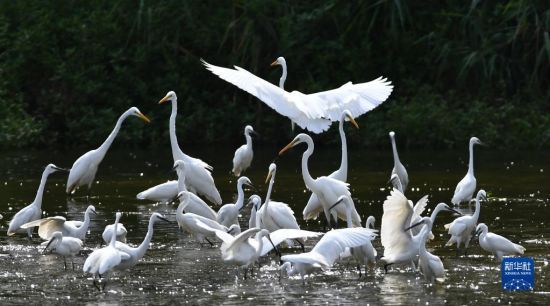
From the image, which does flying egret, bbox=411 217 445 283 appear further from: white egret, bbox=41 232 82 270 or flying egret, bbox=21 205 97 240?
flying egret, bbox=21 205 97 240

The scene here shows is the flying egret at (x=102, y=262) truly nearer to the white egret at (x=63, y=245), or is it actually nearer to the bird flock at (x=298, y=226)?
the bird flock at (x=298, y=226)

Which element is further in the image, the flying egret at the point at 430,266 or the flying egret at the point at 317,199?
the flying egret at the point at 317,199

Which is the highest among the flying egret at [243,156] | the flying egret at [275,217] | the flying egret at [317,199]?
the flying egret at [243,156]

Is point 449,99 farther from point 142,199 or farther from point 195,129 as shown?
point 142,199

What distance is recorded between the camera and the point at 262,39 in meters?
23.8

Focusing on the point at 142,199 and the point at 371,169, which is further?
the point at 371,169

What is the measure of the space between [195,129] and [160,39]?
206cm

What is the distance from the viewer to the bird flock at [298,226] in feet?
30.9

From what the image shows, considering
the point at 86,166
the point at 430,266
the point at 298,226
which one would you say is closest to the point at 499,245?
the point at 430,266

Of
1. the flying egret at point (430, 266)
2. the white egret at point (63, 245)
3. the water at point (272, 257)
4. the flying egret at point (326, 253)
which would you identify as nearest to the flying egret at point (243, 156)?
the water at point (272, 257)

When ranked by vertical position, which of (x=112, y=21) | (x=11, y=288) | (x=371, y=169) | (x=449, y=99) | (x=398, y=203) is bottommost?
(x=11, y=288)

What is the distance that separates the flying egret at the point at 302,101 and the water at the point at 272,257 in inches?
49.5

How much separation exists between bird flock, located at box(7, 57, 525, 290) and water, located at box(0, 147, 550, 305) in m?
0.17

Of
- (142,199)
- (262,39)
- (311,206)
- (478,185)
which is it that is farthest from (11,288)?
(262,39)
